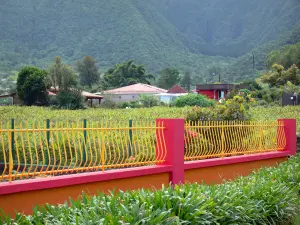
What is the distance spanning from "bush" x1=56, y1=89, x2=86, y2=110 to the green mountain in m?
56.2

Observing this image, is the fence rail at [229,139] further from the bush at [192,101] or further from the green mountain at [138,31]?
the green mountain at [138,31]

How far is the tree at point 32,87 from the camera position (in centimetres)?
4606

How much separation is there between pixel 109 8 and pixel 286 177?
412 ft

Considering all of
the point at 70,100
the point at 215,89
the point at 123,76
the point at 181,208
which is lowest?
the point at 181,208

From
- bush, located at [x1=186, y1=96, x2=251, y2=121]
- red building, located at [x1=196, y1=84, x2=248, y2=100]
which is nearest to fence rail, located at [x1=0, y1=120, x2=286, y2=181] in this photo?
bush, located at [x1=186, y1=96, x2=251, y2=121]

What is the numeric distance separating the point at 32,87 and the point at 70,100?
5.33m

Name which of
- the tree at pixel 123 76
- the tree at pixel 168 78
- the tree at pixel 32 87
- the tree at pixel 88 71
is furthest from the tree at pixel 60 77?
the tree at pixel 168 78

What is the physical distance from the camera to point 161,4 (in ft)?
503

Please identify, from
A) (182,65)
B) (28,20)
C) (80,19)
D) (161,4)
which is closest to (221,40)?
Answer: (161,4)

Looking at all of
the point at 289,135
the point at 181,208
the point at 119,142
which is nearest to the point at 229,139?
the point at 289,135

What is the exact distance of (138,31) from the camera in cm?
11888

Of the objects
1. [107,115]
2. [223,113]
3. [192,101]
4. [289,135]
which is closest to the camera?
[289,135]

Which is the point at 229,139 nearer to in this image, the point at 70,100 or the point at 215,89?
the point at 70,100

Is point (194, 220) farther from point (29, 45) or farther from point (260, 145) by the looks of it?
point (29, 45)
